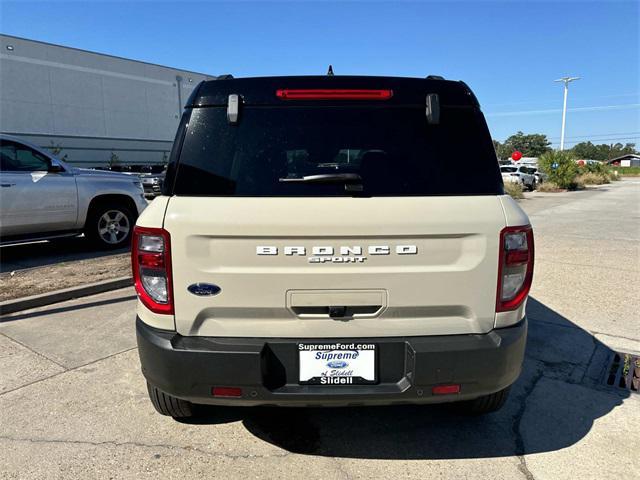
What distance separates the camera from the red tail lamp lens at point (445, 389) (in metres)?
2.17

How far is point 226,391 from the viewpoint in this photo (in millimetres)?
2166

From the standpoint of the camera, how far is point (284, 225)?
208 cm

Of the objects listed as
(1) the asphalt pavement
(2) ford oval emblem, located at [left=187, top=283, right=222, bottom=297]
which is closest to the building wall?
(1) the asphalt pavement

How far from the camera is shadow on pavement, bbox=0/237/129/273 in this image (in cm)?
686

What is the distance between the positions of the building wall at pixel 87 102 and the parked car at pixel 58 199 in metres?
24.8

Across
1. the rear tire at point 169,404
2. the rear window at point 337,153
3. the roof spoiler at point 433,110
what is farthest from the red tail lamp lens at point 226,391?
the roof spoiler at point 433,110

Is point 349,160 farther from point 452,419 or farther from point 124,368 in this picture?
point 124,368

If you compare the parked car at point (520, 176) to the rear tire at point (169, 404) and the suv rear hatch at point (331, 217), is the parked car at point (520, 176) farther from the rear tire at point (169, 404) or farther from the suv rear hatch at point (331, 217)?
the rear tire at point (169, 404)

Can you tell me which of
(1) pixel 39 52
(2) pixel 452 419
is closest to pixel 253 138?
(2) pixel 452 419

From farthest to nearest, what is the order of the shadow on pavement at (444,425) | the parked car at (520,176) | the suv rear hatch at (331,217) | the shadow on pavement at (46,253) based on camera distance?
the parked car at (520,176) → the shadow on pavement at (46,253) → the shadow on pavement at (444,425) → the suv rear hatch at (331,217)

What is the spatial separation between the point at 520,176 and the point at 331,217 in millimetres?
30369

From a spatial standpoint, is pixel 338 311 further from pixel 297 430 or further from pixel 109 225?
pixel 109 225

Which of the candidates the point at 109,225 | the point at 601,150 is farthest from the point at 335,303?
the point at 601,150

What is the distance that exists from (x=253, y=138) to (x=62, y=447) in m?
2.07
